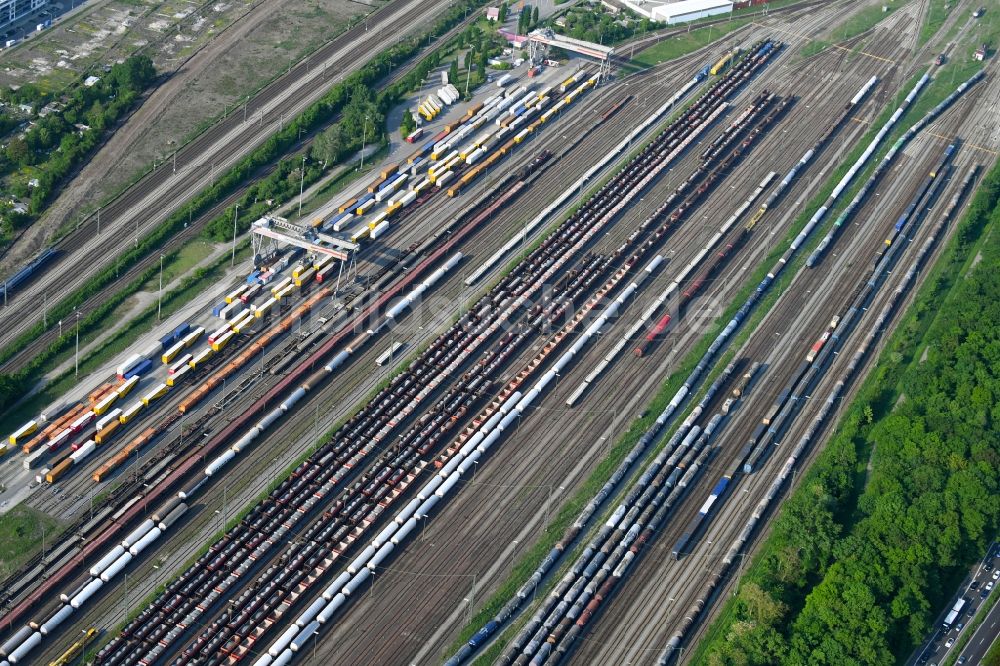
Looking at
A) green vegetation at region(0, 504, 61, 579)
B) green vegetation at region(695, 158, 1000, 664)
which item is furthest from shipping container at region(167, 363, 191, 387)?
green vegetation at region(695, 158, 1000, 664)

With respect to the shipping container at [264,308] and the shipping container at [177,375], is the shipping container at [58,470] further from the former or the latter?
the shipping container at [264,308]

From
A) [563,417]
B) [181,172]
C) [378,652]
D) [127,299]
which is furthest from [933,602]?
[181,172]

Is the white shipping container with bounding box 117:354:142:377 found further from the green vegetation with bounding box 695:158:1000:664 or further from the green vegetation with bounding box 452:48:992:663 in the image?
the green vegetation with bounding box 695:158:1000:664

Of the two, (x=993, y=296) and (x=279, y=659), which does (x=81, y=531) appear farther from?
(x=993, y=296)

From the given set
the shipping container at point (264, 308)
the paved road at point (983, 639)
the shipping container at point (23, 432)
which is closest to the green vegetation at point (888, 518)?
the paved road at point (983, 639)

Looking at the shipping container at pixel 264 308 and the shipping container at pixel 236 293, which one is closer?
the shipping container at pixel 264 308

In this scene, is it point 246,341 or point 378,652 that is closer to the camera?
point 378,652
